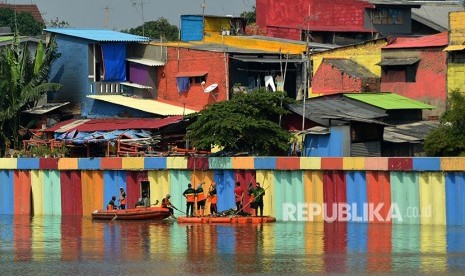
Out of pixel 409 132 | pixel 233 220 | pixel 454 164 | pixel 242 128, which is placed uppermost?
pixel 242 128

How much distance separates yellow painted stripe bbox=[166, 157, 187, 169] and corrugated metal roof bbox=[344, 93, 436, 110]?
6.83m

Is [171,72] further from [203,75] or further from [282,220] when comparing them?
[282,220]

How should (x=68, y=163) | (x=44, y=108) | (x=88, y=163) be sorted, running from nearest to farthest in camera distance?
1. (x=88, y=163)
2. (x=68, y=163)
3. (x=44, y=108)

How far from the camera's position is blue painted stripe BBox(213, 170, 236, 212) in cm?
3700

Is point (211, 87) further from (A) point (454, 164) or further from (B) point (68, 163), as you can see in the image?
(A) point (454, 164)

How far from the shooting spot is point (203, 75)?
45.9 metres

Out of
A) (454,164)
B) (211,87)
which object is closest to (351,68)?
(211,87)

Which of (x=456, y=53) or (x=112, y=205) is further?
(x=456, y=53)

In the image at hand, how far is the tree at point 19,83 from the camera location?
45.5 m

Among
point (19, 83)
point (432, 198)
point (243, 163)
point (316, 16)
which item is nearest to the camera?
point (432, 198)

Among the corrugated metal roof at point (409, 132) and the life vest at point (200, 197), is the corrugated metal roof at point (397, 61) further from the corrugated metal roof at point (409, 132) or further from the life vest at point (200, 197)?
the life vest at point (200, 197)

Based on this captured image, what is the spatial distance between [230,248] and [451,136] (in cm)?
825

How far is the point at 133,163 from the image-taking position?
38594 millimetres

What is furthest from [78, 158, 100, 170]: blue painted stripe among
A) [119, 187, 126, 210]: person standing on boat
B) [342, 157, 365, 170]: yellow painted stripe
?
[342, 157, 365, 170]: yellow painted stripe
